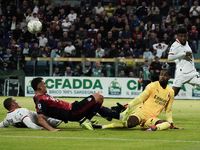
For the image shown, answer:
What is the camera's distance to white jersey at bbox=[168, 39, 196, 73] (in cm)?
1062

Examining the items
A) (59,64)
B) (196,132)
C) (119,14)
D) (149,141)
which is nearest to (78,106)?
(149,141)

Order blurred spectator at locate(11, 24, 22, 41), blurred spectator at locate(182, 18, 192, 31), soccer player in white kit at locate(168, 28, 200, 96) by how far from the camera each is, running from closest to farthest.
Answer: soccer player in white kit at locate(168, 28, 200, 96)
blurred spectator at locate(182, 18, 192, 31)
blurred spectator at locate(11, 24, 22, 41)

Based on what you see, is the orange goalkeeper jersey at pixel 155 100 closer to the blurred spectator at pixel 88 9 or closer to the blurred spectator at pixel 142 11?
the blurred spectator at pixel 142 11

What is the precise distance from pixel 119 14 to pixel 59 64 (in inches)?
232

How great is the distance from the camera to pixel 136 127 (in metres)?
8.41

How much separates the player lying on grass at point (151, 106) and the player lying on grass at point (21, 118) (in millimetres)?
1213

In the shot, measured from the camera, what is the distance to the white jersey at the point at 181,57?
10625mm

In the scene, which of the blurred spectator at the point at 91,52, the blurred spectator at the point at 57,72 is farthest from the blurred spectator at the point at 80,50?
the blurred spectator at the point at 57,72

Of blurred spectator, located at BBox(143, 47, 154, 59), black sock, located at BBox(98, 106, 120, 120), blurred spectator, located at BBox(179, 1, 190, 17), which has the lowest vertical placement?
black sock, located at BBox(98, 106, 120, 120)

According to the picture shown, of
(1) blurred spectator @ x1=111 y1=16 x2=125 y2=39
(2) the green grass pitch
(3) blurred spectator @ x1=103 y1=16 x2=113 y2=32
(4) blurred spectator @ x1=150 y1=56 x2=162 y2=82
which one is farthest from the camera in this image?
(3) blurred spectator @ x1=103 y1=16 x2=113 y2=32

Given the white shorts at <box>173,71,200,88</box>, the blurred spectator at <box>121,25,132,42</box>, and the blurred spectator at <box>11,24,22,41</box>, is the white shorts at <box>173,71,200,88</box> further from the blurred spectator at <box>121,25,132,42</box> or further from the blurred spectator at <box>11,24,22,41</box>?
the blurred spectator at <box>11,24,22,41</box>

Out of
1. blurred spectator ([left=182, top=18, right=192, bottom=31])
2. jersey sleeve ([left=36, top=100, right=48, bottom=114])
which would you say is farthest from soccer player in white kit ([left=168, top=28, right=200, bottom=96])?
blurred spectator ([left=182, top=18, right=192, bottom=31])

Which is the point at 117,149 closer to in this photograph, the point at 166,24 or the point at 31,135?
the point at 31,135

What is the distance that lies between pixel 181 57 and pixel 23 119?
16.4ft
